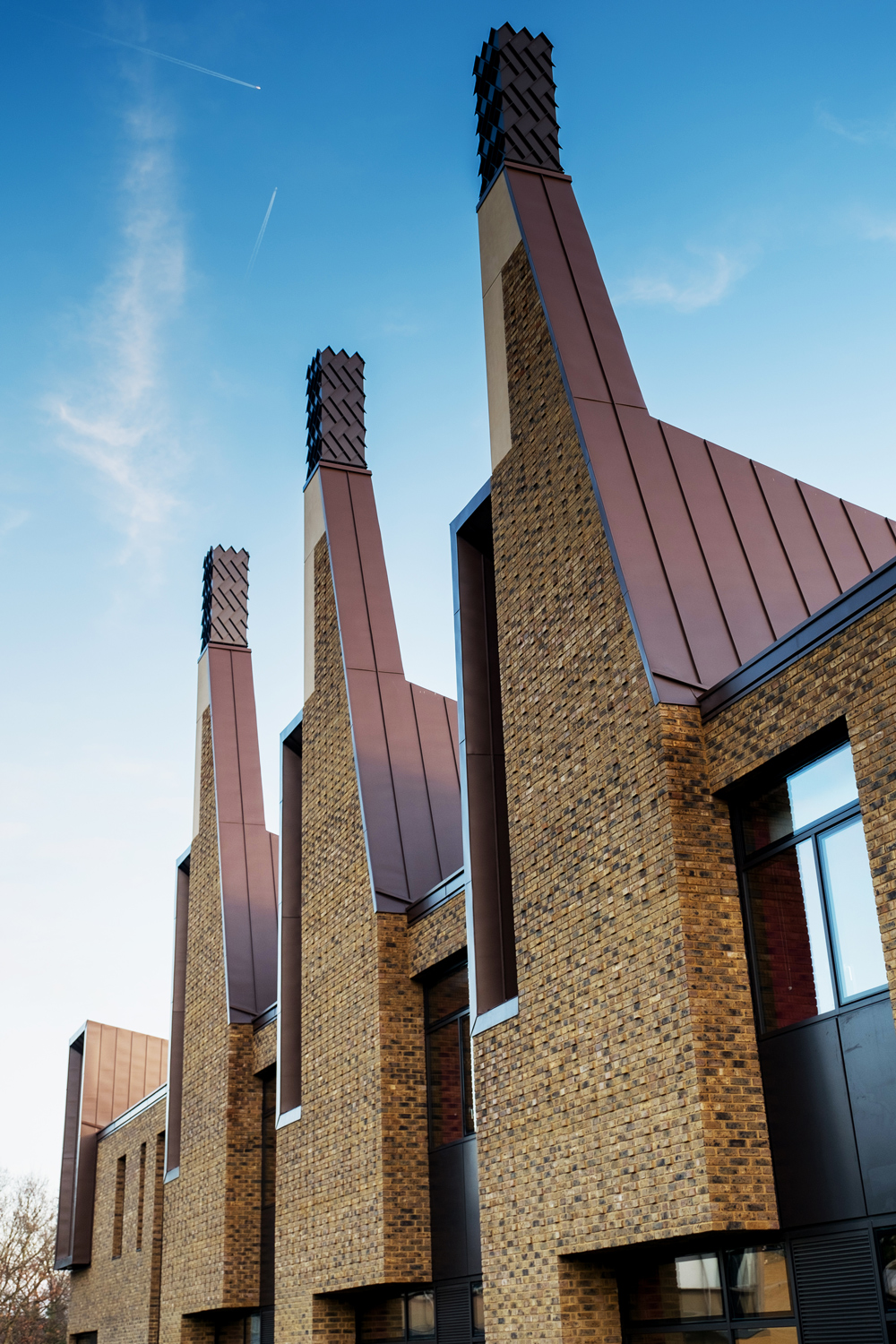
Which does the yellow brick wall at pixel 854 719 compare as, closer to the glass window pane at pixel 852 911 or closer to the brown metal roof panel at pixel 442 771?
the glass window pane at pixel 852 911

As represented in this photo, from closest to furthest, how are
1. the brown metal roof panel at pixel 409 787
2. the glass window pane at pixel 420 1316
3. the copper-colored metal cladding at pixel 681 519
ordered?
1. the copper-colored metal cladding at pixel 681 519
2. the glass window pane at pixel 420 1316
3. the brown metal roof panel at pixel 409 787

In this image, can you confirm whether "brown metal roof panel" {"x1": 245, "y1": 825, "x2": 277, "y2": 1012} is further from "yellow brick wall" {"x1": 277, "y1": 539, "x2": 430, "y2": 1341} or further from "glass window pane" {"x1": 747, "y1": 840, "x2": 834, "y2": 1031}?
"glass window pane" {"x1": 747, "y1": 840, "x2": 834, "y2": 1031}

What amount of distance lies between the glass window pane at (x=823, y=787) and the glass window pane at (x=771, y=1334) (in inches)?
157

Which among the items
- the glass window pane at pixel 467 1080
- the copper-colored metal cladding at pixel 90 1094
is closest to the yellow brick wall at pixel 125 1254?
the copper-colored metal cladding at pixel 90 1094

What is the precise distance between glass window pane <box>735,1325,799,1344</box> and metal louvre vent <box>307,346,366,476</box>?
17322 mm

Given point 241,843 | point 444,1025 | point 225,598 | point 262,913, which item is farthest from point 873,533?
point 225,598

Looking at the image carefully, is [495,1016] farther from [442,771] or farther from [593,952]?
[442,771]

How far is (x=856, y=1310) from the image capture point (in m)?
9.30

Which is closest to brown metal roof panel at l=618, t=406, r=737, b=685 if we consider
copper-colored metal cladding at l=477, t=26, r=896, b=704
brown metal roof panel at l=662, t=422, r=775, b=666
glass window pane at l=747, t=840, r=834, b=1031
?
copper-colored metal cladding at l=477, t=26, r=896, b=704

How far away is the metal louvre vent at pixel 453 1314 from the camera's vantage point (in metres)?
15.4

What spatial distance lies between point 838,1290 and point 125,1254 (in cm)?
2713

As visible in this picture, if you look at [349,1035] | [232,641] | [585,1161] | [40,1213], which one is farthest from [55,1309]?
[585,1161]

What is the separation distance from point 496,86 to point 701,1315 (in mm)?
15599

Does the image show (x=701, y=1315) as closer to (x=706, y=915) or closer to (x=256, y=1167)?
(x=706, y=915)
